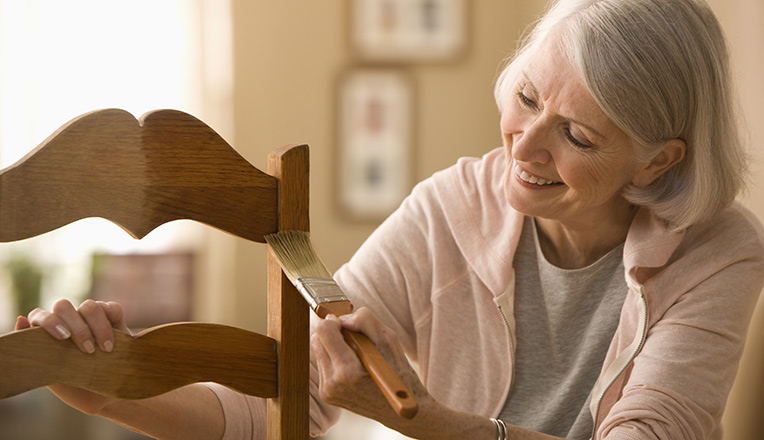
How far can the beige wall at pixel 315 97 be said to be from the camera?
3311mm

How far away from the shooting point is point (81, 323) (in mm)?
708

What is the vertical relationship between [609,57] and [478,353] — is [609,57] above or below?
above

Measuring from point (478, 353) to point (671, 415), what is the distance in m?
0.31

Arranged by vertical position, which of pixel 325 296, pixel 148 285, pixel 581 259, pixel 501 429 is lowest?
pixel 148 285

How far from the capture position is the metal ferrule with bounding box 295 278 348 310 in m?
0.72

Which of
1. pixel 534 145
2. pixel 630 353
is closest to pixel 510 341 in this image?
pixel 630 353

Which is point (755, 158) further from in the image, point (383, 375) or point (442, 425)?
point (383, 375)

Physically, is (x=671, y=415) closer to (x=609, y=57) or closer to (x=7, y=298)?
(x=609, y=57)

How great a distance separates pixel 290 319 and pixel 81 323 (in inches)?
8.1

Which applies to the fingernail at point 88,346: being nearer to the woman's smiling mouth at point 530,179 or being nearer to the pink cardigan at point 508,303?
the pink cardigan at point 508,303

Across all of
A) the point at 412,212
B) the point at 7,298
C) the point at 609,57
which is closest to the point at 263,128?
the point at 7,298

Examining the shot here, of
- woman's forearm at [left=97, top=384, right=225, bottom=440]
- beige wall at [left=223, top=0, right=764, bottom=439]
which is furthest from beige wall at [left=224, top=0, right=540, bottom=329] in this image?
woman's forearm at [left=97, top=384, right=225, bottom=440]

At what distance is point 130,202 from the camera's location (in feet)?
2.40

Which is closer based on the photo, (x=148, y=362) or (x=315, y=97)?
(x=148, y=362)
